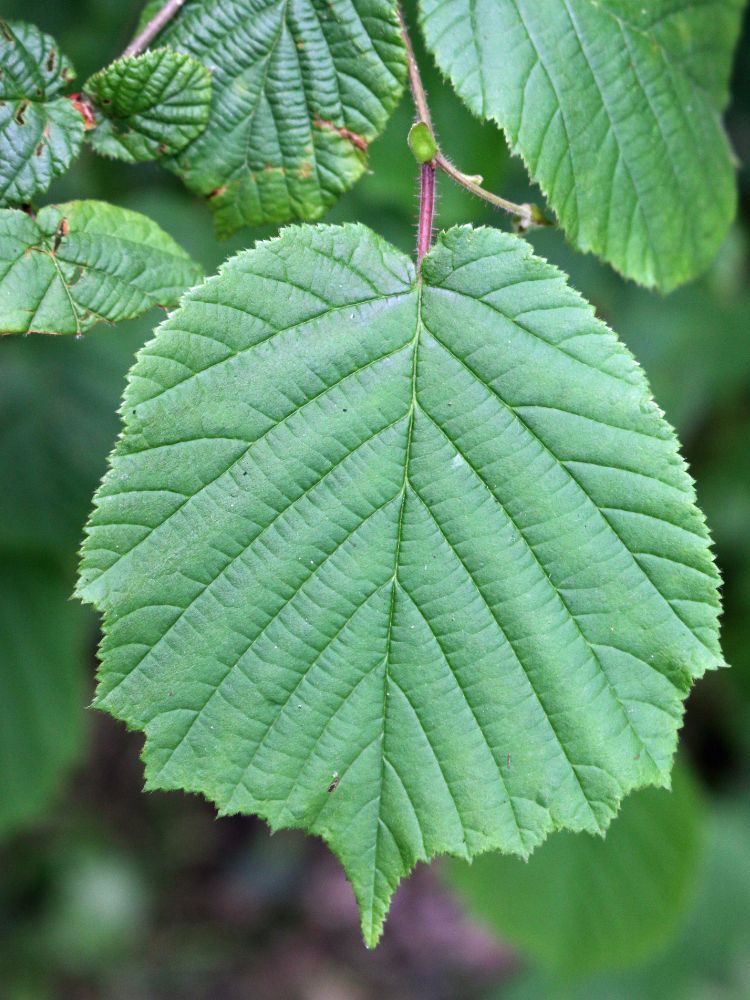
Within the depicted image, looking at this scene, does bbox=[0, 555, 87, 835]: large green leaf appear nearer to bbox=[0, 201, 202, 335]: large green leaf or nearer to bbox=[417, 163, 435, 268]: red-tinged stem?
bbox=[0, 201, 202, 335]: large green leaf

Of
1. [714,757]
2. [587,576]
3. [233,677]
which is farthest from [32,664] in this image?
[714,757]

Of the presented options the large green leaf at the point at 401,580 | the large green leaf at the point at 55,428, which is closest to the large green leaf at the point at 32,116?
the large green leaf at the point at 401,580

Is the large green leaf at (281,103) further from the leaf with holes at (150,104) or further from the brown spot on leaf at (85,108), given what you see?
the brown spot on leaf at (85,108)

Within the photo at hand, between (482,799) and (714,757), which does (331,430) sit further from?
(714,757)

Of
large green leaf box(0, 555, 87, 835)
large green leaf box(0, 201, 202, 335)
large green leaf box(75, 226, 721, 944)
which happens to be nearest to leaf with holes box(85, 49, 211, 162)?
large green leaf box(0, 201, 202, 335)

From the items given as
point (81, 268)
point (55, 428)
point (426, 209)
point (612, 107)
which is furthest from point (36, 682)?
point (612, 107)
